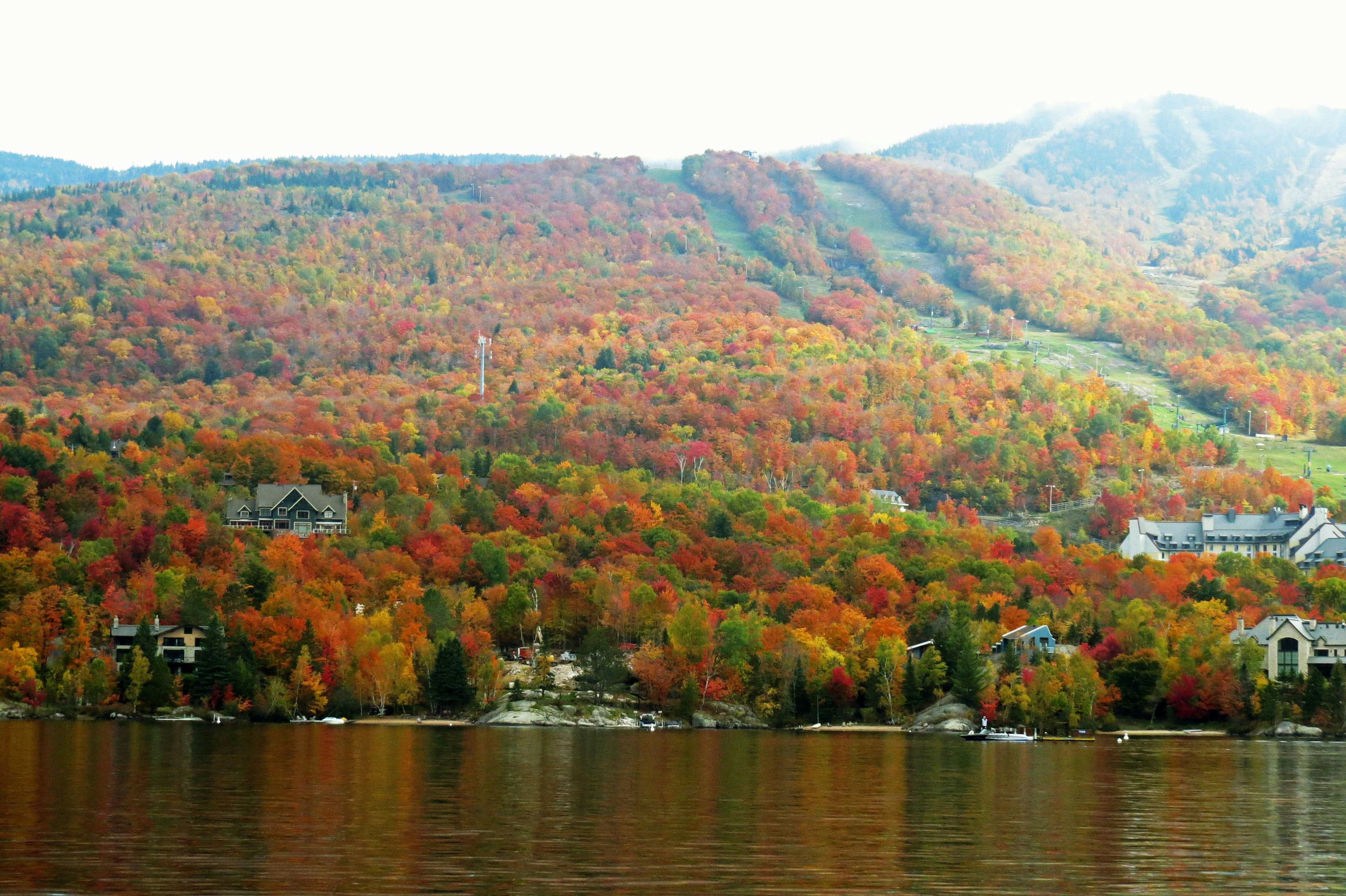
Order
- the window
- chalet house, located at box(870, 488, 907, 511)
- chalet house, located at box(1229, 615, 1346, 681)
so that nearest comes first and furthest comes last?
the window
chalet house, located at box(1229, 615, 1346, 681)
chalet house, located at box(870, 488, 907, 511)

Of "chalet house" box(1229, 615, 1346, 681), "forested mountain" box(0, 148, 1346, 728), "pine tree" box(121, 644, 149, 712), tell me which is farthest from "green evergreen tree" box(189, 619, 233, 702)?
"chalet house" box(1229, 615, 1346, 681)

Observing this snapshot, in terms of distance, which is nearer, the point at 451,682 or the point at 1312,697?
the point at 1312,697

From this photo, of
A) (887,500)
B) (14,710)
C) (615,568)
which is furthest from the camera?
(887,500)

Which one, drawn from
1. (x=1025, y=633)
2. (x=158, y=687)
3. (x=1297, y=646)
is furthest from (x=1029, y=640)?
(x=158, y=687)

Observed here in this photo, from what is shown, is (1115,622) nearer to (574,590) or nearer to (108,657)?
(574,590)

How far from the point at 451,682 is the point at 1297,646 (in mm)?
52615

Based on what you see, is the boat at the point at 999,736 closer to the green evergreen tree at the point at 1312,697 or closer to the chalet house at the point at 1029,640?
the chalet house at the point at 1029,640

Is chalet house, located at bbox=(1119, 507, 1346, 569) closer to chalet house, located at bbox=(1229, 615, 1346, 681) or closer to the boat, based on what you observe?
chalet house, located at bbox=(1229, 615, 1346, 681)

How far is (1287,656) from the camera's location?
107 metres

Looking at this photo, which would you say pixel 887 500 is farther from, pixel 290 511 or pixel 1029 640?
pixel 1029 640

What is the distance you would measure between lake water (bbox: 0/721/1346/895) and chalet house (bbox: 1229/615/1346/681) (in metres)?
25.1

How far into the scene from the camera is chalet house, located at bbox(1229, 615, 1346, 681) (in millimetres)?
106125

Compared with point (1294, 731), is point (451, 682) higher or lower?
higher

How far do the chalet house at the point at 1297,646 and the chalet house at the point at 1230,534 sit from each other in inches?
1935
